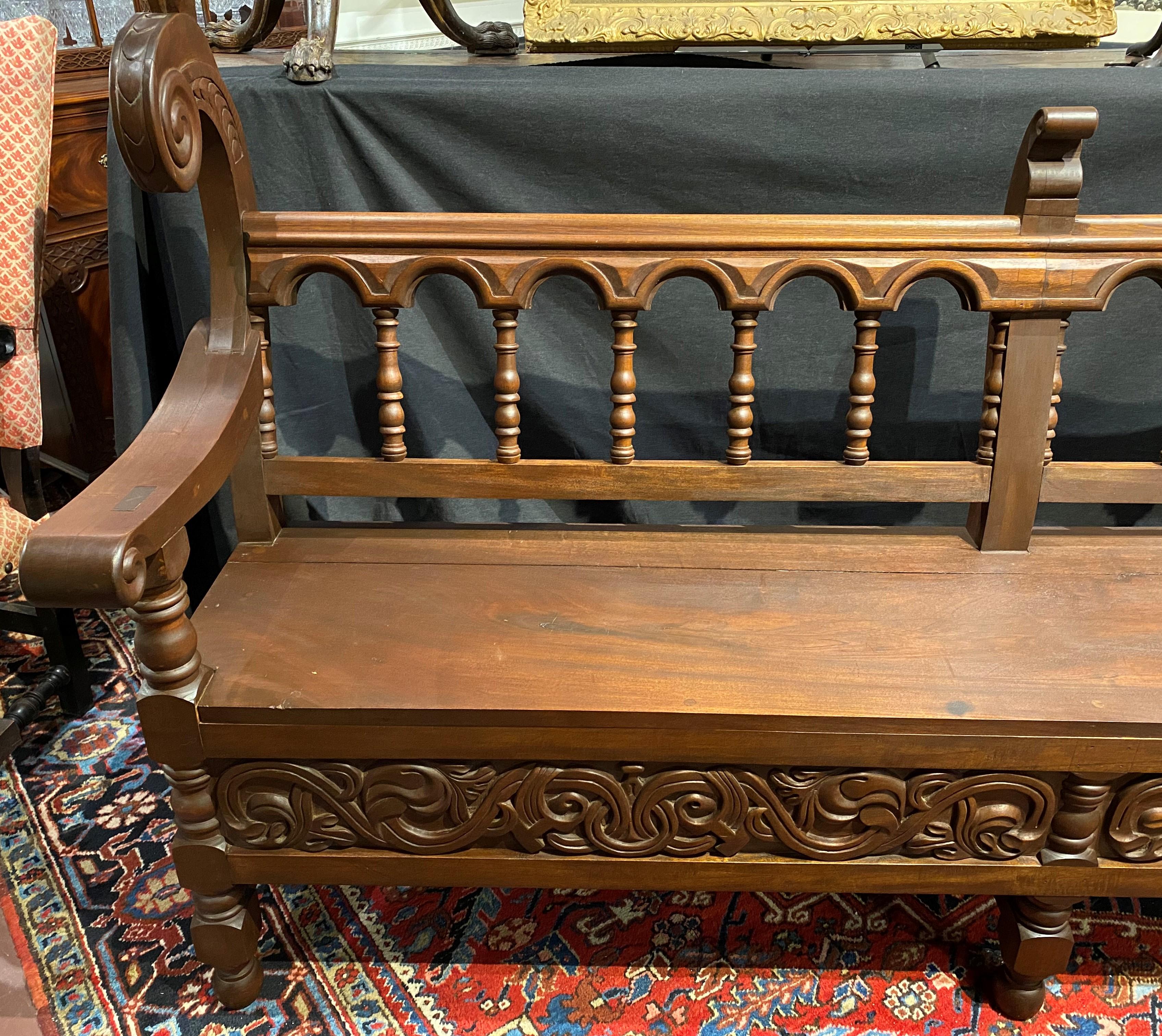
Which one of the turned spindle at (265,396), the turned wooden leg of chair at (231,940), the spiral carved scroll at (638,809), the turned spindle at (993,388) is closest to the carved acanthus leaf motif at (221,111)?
the turned spindle at (265,396)

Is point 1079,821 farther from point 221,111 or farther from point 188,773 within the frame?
point 221,111

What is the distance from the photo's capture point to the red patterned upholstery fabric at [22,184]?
1734 millimetres

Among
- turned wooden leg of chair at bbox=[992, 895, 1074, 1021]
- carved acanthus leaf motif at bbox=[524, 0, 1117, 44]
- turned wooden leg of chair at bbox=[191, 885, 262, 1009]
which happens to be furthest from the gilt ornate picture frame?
turned wooden leg of chair at bbox=[191, 885, 262, 1009]

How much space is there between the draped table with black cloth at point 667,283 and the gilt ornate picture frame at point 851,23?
90 millimetres

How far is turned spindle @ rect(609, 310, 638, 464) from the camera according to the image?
1.41 m

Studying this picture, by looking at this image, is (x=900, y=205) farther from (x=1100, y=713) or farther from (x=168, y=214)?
(x=168, y=214)

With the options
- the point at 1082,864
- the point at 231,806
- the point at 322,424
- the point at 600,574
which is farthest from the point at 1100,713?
the point at 322,424

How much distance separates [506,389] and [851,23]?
842mm

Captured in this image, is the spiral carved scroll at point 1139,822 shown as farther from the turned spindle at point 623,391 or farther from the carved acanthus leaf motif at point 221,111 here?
the carved acanthus leaf motif at point 221,111

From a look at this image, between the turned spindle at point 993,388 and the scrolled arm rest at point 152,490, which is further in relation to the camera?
the turned spindle at point 993,388

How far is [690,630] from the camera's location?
1304mm

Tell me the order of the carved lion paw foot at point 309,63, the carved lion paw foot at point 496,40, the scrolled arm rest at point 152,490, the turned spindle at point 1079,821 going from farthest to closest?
1. the carved lion paw foot at point 496,40
2. the carved lion paw foot at point 309,63
3. the turned spindle at point 1079,821
4. the scrolled arm rest at point 152,490

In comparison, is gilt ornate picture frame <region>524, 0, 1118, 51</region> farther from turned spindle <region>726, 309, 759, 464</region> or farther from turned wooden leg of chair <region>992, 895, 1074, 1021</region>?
turned wooden leg of chair <region>992, 895, 1074, 1021</region>

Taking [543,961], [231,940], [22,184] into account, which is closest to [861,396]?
[543,961]
